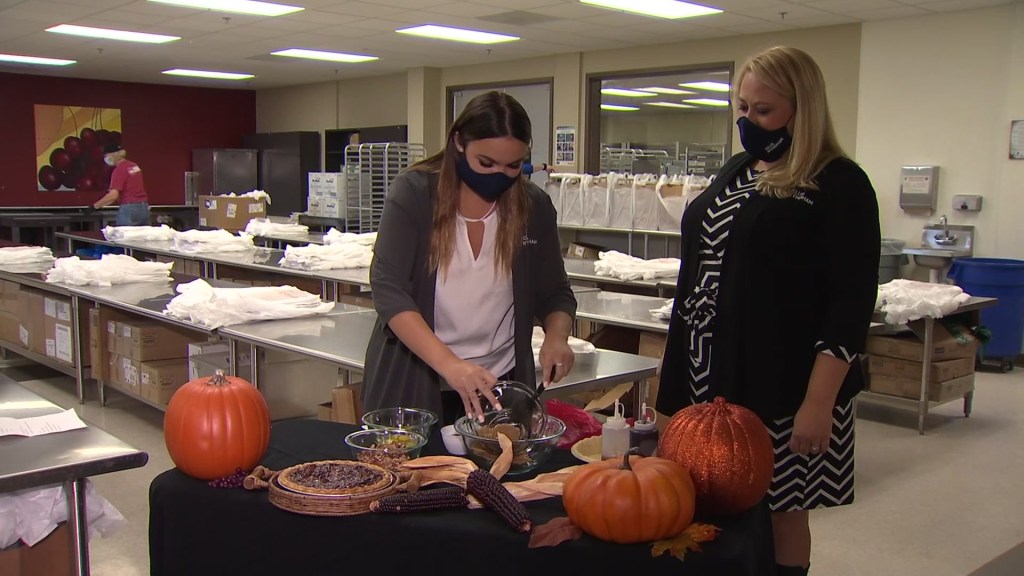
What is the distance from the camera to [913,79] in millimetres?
7629

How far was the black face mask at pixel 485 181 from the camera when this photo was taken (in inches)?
74.2

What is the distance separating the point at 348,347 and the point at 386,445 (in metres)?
1.72

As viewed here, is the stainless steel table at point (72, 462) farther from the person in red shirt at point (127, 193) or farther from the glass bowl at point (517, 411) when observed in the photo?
the person in red shirt at point (127, 193)

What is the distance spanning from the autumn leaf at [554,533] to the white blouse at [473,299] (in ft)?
2.45

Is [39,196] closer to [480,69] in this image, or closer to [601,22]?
[480,69]

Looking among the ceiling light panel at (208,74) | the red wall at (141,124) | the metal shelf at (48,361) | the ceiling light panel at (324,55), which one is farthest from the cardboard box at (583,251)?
the red wall at (141,124)

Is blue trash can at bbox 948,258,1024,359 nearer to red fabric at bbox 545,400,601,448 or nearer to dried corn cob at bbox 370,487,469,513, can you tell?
red fabric at bbox 545,400,601,448

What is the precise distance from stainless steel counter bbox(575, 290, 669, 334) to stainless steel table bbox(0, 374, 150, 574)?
92.4 inches

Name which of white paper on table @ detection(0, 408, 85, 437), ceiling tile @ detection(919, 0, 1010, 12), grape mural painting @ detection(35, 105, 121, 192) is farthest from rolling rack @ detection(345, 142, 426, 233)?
white paper on table @ detection(0, 408, 85, 437)

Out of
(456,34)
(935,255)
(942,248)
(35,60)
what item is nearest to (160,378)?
(456,34)

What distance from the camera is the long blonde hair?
168 cm

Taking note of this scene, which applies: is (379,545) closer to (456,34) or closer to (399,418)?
(399,418)

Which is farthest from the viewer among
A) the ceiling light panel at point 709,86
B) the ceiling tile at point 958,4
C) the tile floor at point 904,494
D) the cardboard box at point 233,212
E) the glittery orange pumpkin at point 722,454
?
the ceiling light panel at point 709,86

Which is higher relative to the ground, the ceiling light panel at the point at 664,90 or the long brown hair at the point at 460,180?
the ceiling light panel at the point at 664,90
